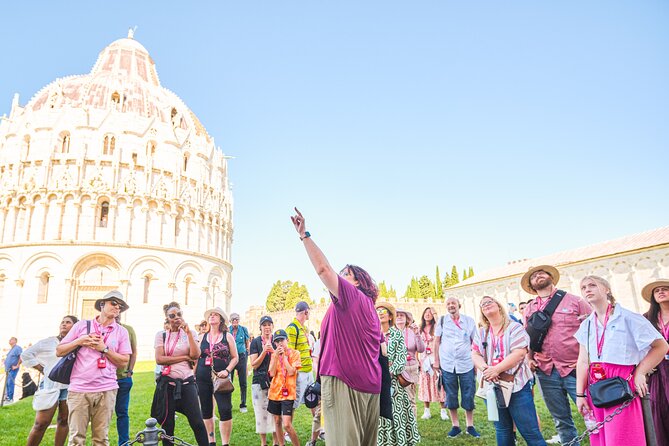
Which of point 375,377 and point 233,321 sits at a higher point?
point 233,321

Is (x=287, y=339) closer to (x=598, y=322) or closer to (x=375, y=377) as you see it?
(x=375, y=377)

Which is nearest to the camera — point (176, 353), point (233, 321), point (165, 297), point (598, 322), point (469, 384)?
point (598, 322)

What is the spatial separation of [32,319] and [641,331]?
36845 mm

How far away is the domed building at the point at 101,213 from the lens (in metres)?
A: 30.8

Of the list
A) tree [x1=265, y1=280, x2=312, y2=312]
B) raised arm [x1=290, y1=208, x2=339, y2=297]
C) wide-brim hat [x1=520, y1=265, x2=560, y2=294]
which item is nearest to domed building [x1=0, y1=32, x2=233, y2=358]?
tree [x1=265, y1=280, x2=312, y2=312]

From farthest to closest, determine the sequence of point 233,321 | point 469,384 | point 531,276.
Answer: point 233,321, point 469,384, point 531,276

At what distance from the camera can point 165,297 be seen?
32.8 metres

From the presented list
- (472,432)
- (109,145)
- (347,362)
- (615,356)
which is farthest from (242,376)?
(109,145)

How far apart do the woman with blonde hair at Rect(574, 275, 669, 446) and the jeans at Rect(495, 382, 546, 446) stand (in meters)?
0.49

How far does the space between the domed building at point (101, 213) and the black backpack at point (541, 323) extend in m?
31.6

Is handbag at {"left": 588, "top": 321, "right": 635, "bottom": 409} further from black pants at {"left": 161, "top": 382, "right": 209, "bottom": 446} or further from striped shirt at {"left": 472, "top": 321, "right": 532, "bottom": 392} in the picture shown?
black pants at {"left": 161, "top": 382, "right": 209, "bottom": 446}

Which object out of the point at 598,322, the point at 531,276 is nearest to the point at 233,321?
the point at 531,276

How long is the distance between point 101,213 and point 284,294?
39.1 metres

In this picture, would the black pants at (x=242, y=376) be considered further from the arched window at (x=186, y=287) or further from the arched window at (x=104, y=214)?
the arched window at (x=104, y=214)
